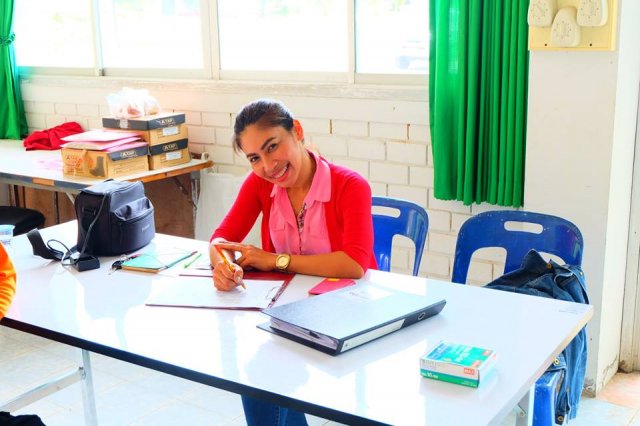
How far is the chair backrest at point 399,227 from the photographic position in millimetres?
2541

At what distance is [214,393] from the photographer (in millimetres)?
3107

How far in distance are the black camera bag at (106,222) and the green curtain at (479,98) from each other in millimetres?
1285

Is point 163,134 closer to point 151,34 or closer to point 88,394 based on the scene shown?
point 151,34

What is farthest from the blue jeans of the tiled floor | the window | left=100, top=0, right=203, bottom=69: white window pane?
left=100, top=0, right=203, bottom=69: white window pane

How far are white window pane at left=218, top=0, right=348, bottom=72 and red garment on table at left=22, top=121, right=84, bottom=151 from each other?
1125mm

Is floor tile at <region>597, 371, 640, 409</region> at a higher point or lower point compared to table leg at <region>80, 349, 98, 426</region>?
lower

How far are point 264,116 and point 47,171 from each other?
2043 mm

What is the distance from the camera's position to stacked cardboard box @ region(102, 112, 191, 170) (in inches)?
154

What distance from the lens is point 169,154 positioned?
13.2 feet

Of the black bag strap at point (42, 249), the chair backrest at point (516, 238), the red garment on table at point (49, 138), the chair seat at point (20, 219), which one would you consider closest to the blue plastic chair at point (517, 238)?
the chair backrest at point (516, 238)

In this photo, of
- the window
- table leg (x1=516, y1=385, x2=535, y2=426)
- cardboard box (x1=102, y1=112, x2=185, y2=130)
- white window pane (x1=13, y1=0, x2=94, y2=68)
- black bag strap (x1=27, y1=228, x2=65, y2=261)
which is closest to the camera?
table leg (x1=516, y1=385, x2=535, y2=426)

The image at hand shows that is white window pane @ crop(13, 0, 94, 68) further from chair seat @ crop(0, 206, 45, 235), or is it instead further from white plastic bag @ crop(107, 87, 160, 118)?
chair seat @ crop(0, 206, 45, 235)

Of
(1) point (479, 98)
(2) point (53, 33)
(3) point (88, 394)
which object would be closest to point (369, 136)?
(1) point (479, 98)

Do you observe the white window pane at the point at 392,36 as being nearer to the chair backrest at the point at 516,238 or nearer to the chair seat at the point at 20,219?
the chair backrest at the point at 516,238
